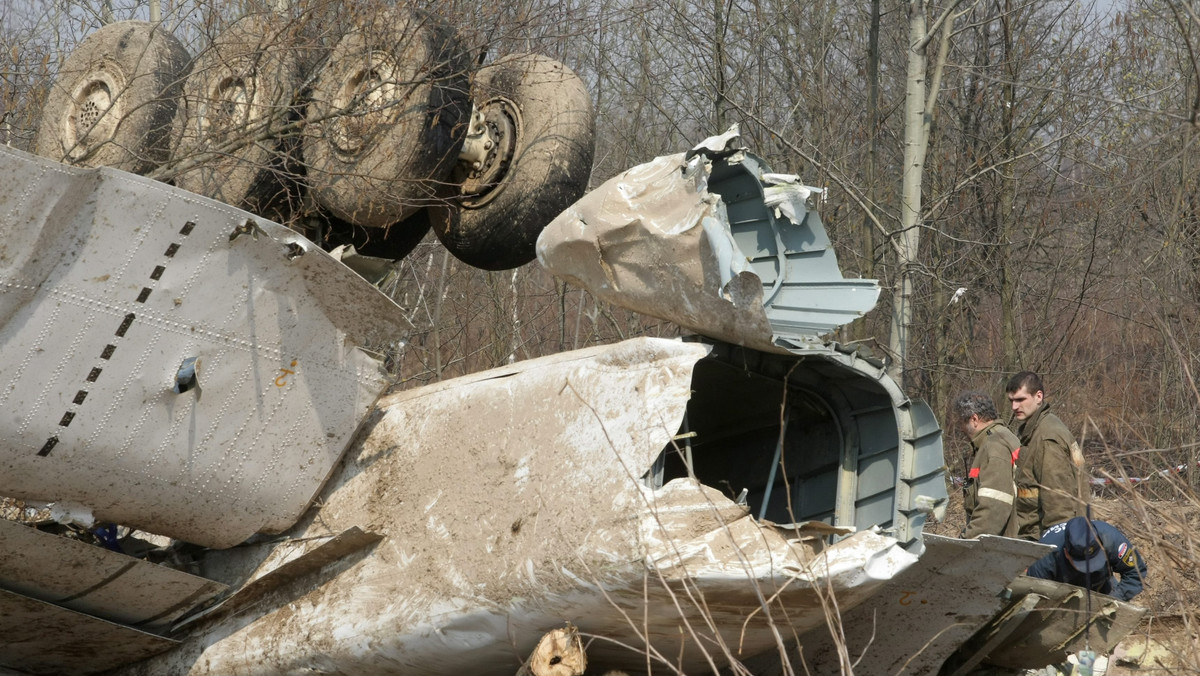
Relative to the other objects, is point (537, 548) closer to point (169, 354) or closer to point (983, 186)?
point (169, 354)

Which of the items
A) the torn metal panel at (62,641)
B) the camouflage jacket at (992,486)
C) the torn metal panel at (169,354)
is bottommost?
the torn metal panel at (62,641)

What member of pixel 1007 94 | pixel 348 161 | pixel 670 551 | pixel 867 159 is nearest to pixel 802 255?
pixel 670 551

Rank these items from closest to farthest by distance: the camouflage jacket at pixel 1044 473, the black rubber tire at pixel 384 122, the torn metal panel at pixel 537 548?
the torn metal panel at pixel 537 548, the camouflage jacket at pixel 1044 473, the black rubber tire at pixel 384 122

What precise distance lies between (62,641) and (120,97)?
3763 millimetres

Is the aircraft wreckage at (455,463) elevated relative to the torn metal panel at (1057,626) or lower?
elevated

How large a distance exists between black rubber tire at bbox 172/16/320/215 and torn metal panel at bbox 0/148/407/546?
8.27ft

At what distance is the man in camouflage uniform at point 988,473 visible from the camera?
5840 mm

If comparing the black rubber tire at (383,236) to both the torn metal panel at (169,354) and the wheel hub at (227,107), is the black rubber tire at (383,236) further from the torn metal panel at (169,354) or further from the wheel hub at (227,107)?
the torn metal panel at (169,354)

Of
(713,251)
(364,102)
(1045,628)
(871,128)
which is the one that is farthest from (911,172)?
(713,251)

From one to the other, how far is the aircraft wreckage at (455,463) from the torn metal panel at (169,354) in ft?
0.04

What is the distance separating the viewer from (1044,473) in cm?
621

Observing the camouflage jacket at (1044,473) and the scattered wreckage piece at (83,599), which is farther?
the camouflage jacket at (1044,473)

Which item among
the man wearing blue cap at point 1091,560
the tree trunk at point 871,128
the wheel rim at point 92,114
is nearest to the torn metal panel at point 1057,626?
the man wearing blue cap at point 1091,560

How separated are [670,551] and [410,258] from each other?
11.6 metres
